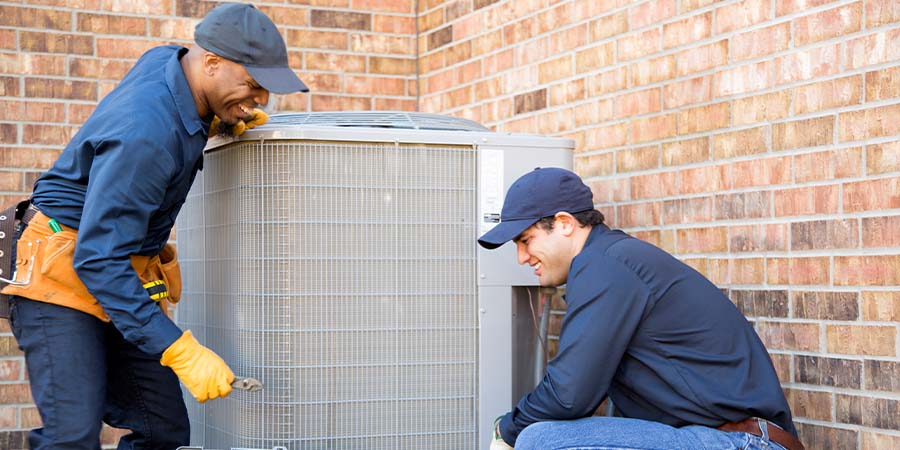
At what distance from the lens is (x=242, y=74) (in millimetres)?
3051

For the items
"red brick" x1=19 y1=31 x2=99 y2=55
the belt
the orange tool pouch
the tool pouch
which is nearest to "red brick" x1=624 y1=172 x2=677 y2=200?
the belt

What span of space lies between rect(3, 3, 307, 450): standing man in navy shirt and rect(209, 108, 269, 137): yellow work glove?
0.05 metres

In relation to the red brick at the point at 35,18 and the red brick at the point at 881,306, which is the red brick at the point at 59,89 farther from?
the red brick at the point at 881,306

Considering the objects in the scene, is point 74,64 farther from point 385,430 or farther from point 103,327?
point 385,430

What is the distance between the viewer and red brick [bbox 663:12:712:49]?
357cm

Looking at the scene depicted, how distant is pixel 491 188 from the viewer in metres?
3.40

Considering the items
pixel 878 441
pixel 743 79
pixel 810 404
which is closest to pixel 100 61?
pixel 743 79

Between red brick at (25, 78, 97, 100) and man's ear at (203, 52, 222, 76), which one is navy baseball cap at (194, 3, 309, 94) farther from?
red brick at (25, 78, 97, 100)

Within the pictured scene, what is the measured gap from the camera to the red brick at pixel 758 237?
3.27 metres

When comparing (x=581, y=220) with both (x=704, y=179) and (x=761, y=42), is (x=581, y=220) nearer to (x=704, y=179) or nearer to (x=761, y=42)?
(x=704, y=179)

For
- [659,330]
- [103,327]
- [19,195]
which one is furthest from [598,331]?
[19,195]

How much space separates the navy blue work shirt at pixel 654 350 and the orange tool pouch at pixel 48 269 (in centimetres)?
126

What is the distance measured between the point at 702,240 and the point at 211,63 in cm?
164

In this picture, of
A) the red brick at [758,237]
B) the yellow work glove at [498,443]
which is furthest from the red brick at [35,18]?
the red brick at [758,237]
